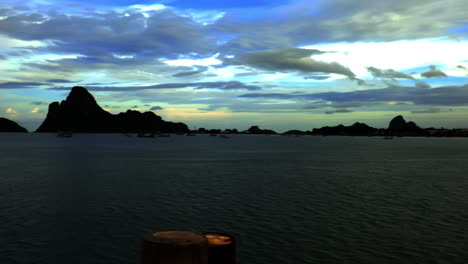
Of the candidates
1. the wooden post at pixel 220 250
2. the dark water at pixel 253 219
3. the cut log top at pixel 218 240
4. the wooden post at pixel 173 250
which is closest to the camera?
the wooden post at pixel 173 250

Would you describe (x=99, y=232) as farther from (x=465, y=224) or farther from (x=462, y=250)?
(x=465, y=224)

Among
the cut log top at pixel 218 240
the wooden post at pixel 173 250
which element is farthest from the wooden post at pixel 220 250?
the wooden post at pixel 173 250

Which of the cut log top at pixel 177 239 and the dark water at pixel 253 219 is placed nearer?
the cut log top at pixel 177 239

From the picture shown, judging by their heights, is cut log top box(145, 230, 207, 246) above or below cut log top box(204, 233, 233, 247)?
above

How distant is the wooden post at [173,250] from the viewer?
263 inches

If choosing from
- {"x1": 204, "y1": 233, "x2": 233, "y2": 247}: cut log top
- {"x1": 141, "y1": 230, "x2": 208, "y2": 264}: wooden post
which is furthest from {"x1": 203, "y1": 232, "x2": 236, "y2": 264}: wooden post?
{"x1": 141, "y1": 230, "x2": 208, "y2": 264}: wooden post

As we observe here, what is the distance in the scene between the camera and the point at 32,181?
43.3 m

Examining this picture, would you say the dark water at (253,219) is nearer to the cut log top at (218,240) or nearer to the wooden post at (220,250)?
the cut log top at (218,240)

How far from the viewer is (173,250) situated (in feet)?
21.9

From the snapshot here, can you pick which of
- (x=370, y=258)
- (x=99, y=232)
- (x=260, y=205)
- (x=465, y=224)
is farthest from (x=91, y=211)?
(x=465, y=224)

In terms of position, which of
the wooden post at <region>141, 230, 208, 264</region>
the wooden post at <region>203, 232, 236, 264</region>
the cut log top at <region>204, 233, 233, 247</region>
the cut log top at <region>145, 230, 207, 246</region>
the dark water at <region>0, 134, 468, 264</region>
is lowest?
the dark water at <region>0, 134, 468, 264</region>

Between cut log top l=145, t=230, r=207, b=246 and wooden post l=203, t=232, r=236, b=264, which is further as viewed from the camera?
wooden post l=203, t=232, r=236, b=264

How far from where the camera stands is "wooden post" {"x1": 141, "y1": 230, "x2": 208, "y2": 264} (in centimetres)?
667

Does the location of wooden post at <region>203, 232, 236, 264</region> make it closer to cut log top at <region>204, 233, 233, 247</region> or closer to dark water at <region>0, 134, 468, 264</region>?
cut log top at <region>204, 233, 233, 247</region>
